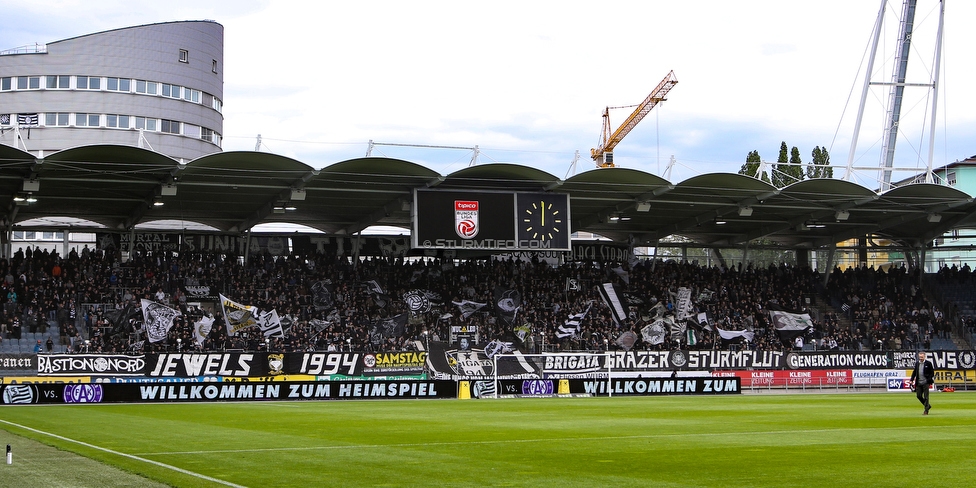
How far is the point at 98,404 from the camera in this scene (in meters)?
31.8

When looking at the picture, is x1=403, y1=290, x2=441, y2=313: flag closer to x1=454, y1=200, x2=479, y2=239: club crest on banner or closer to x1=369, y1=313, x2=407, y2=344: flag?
x1=369, y1=313, x2=407, y2=344: flag

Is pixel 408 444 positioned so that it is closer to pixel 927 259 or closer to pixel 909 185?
pixel 909 185

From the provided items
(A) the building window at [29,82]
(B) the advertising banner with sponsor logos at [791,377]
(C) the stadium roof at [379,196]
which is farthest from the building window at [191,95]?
(B) the advertising banner with sponsor logos at [791,377]

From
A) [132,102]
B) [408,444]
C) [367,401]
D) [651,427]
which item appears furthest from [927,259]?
[132,102]

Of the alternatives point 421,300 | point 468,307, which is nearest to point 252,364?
point 421,300

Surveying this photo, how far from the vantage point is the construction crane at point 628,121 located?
11594 centimetres

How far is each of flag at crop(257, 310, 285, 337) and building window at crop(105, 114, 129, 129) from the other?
42449mm

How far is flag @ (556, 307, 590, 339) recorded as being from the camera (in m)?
51.2

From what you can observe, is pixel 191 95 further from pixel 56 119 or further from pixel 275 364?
pixel 275 364

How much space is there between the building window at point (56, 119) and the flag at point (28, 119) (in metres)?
0.90

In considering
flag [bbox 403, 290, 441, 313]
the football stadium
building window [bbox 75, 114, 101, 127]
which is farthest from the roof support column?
building window [bbox 75, 114, 101, 127]

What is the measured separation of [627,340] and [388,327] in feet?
39.8

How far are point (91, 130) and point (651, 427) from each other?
71.2 metres

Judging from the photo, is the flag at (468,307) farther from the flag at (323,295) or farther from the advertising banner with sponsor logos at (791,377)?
the advertising banner with sponsor logos at (791,377)
